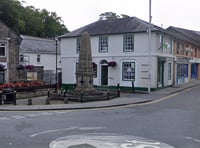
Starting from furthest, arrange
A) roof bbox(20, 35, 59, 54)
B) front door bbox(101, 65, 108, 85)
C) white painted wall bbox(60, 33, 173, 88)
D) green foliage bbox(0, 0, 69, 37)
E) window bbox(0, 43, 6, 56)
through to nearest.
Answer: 1. green foliage bbox(0, 0, 69, 37)
2. roof bbox(20, 35, 59, 54)
3. front door bbox(101, 65, 108, 85)
4. window bbox(0, 43, 6, 56)
5. white painted wall bbox(60, 33, 173, 88)

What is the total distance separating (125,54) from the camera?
3200 cm

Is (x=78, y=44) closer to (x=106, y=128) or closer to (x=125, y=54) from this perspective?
(x=125, y=54)

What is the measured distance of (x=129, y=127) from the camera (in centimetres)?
1230

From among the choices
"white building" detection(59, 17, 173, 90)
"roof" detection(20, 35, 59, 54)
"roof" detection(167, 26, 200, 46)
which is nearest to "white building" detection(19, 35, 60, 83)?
"roof" detection(20, 35, 59, 54)

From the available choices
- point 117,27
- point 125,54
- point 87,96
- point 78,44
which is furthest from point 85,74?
point 78,44

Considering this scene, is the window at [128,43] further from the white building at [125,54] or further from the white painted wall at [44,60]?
the white painted wall at [44,60]

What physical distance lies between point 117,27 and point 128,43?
2.64 m

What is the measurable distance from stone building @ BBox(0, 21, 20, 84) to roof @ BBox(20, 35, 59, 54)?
12984mm

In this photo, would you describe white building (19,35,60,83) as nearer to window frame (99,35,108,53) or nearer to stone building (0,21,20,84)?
stone building (0,21,20,84)

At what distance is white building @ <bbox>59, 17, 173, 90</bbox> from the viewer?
30719 millimetres

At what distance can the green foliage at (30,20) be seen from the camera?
54.9 meters

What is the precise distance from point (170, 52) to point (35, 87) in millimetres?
15664

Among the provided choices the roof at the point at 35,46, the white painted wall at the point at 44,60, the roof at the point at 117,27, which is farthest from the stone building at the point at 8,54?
the white painted wall at the point at 44,60

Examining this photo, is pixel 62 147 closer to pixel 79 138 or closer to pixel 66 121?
pixel 79 138
